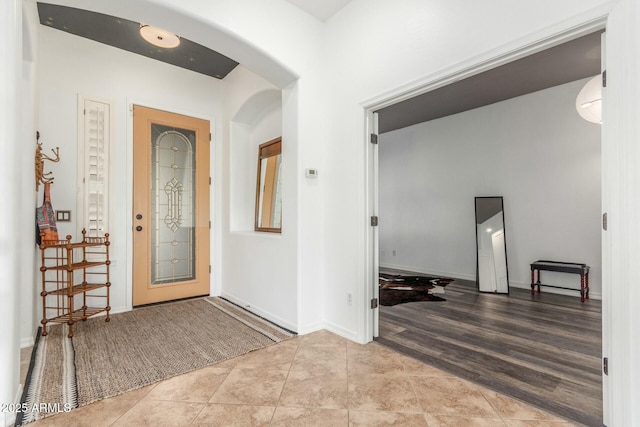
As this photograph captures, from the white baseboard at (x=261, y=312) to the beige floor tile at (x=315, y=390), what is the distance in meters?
0.83

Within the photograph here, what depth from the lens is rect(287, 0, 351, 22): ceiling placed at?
298 cm

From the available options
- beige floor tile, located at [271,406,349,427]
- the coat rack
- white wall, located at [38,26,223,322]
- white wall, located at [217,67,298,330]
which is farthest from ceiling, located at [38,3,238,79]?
beige floor tile, located at [271,406,349,427]

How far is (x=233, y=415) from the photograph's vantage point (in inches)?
69.8

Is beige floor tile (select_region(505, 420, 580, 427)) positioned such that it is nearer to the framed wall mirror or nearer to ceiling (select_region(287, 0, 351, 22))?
the framed wall mirror

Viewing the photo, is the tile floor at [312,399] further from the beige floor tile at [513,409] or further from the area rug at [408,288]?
the area rug at [408,288]

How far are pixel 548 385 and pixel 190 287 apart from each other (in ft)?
12.9

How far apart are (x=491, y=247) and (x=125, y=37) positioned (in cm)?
569

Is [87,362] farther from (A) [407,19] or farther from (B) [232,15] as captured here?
(A) [407,19]

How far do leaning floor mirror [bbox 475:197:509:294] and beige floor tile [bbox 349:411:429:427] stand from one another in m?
3.53

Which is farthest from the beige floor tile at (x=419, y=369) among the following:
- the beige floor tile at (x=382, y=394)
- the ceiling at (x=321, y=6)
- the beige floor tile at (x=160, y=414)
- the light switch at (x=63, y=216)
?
the light switch at (x=63, y=216)

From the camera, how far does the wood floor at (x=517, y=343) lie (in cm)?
202

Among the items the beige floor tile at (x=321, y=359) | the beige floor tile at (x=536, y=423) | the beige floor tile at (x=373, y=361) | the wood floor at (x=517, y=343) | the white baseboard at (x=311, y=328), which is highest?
the white baseboard at (x=311, y=328)

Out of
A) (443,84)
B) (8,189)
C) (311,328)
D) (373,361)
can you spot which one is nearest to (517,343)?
(373,361)

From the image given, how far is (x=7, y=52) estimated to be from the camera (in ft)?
5.28
